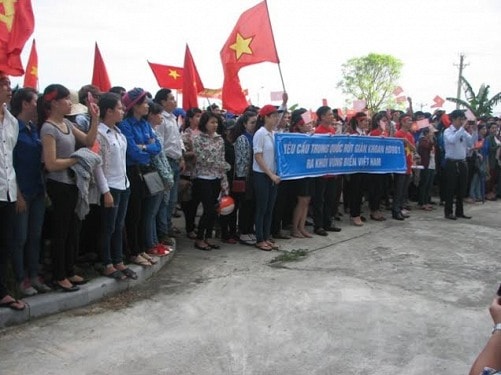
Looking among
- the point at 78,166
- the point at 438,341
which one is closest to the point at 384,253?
the point at 438,341

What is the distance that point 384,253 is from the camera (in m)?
6.91

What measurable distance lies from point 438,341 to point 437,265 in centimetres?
247

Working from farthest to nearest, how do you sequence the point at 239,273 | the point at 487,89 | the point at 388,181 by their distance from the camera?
the point at 487,89 < the point at 388,181 < the point at 239,273

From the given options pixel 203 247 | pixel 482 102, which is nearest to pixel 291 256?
pixel 203 247

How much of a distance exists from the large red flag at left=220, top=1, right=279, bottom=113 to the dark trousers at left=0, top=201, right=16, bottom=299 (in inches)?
161

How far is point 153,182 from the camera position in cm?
555

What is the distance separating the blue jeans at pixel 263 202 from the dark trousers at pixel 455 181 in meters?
4.42

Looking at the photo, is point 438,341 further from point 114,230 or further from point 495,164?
point 495,164

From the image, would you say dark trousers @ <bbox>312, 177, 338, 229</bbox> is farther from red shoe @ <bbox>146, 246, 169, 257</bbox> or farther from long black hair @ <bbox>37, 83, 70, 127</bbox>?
long black hair @ <bbox>37, 83, 70, 127</bbox>

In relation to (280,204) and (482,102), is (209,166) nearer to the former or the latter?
(280,204)

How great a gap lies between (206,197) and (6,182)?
3.02 meters

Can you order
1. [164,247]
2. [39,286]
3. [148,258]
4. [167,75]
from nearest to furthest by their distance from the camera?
[39,286] < [148,258] < [164,247] < [167,75]

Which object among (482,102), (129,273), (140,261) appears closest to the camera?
(129,273)

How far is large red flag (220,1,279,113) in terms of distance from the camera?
7.36m
